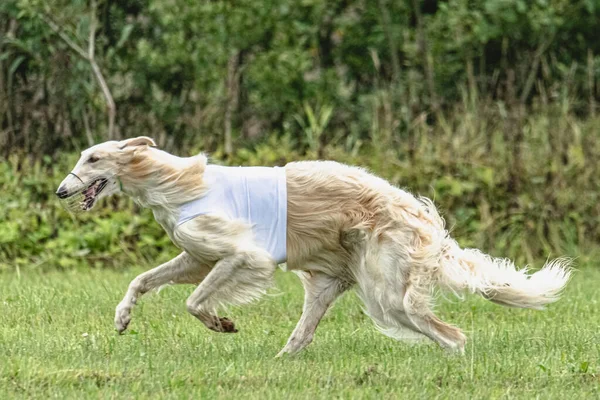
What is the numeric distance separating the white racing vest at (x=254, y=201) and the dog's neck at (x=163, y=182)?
0.05 m

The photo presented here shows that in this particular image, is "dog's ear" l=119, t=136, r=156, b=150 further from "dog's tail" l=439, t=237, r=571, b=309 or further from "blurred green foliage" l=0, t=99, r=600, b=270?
"blurred green foliage" l=0, t=99, r=600, b=270

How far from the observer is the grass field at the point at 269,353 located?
569 centimetres

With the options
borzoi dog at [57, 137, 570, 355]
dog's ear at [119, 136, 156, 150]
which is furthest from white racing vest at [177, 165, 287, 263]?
dog's ear at [119, 136, 156, 150]

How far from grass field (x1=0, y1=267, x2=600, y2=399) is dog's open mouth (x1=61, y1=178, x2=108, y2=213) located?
80cm

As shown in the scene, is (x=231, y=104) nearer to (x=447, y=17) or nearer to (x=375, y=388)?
(x=447, y=17)

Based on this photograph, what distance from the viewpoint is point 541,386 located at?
5.93 meters

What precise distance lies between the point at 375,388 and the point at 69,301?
341cm

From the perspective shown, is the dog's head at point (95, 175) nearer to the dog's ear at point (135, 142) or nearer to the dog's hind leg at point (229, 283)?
the dog's ear at point (135, 142)

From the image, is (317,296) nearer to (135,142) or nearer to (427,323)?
(427,323)

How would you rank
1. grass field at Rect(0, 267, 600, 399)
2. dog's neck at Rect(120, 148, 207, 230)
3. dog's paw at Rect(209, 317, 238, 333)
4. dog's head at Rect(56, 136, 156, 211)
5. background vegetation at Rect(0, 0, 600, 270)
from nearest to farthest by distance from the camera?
grass field at Rect(0, 267, 600, 399)
dog's head at Rect(56, 136, 156, 211)
dog's neck at Rect(120, 148, 207, 230)
dog's paw at Rect(209, 317, 238, 333)
background vegetation at Rect(0, 0, 600, 270)

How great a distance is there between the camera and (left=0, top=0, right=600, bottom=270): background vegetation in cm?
1195

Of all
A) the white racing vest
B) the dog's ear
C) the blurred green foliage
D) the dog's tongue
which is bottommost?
the blurred green foliage

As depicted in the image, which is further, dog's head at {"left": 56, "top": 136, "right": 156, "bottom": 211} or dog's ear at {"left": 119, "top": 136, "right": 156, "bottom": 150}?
dog's ear at {"left": 119, "top": 136, "right": 156, "bottom": 150}

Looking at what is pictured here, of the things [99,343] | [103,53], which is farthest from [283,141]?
[99,343]
